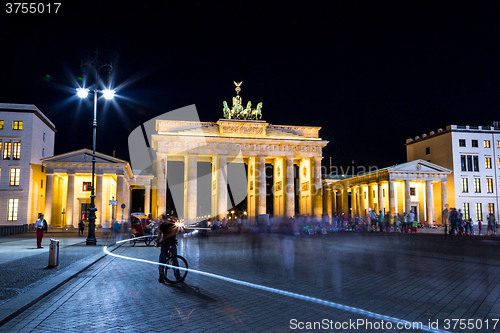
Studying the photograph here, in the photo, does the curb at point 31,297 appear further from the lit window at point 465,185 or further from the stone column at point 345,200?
the stone column at point 345,200

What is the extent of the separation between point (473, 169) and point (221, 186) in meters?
37.1

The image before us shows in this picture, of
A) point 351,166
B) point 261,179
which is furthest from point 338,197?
point 261,179

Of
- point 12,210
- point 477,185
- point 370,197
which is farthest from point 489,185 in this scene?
point 12,210

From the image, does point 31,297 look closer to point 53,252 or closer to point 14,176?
point 53,252

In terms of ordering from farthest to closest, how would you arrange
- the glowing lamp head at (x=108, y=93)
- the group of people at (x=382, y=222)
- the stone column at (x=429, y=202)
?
the stone column at (x=429, y=202) → the group of people at (x=382, y=222) → the glowing lamp head at (x=108, y=93)

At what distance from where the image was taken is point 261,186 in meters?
57.0

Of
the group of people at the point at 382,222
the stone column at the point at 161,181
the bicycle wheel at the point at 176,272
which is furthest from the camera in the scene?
the stone column at the point at 161,181

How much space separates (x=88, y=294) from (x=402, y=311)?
6.27 meters

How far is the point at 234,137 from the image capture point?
56.4 metres

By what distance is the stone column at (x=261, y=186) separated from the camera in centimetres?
5662

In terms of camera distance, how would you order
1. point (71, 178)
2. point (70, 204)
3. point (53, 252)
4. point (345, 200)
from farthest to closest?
1. point (345, 200)
2. point (71, 178)
3. point (70, 204)
4. point (53, 252)

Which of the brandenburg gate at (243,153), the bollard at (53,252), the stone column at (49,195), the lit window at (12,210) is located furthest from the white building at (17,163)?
the bollard at (53,252)

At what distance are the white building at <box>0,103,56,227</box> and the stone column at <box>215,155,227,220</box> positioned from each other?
23668mm

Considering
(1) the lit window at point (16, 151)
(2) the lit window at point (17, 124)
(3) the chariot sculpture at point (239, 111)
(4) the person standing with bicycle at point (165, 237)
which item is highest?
(3) the chariot sculpture at point (239, 111)
